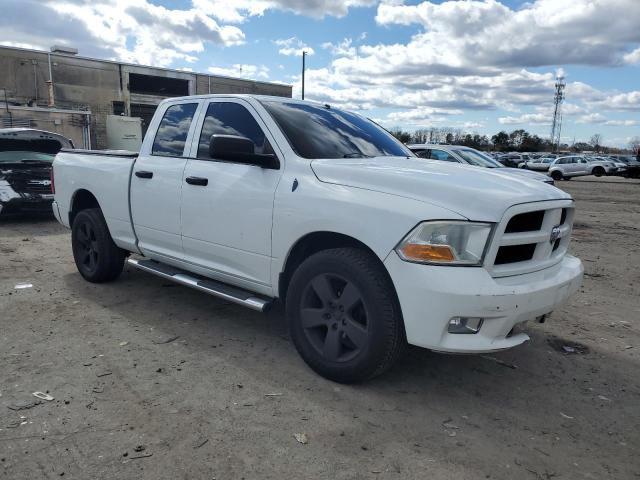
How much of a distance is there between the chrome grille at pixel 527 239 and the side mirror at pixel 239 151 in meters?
1.65

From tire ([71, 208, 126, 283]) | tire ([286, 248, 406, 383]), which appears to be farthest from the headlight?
tire ([71, 208, 126, 283])

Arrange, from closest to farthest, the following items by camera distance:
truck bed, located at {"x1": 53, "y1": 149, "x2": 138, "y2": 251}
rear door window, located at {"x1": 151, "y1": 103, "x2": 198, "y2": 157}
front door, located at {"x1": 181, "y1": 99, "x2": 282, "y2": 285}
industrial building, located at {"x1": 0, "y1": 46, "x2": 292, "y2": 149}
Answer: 1. front door, located at {"x1": 181, "y1": 99, "x2": 282, "y2": 285}
2. rear door window, located at {"x1": 151, "y1": 103, "x2": 198, "y2": 157}
3. truck bed, located at {"x1": 53, "y1": 149, "x2": 138, "y2": 251}
4. industrial building, located at {"x1": 0, "y1": 46, "x2": 292, "y2": 149}

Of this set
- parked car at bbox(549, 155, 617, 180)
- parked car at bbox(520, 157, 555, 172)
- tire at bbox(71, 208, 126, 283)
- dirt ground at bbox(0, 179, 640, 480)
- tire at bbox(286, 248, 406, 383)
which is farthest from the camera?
parked car at bbox(520, 157, 555, 172)

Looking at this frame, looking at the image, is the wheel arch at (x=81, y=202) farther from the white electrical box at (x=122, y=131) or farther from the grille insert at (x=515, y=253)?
the white electrical box at (x=122, y=131)

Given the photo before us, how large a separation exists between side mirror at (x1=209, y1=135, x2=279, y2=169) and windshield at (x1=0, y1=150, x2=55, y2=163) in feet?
25.3

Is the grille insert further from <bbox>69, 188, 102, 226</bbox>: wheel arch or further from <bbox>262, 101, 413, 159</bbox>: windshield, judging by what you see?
<bbox>69, 188, 102, 226</bbox>: wheel arch

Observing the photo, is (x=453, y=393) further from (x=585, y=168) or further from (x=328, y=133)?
(x=585, y=168)

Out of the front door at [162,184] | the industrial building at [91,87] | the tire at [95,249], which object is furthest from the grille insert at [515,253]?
the industrial building at [91,87]

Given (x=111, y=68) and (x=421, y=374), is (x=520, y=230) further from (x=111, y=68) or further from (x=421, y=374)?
(x=111, y=68)

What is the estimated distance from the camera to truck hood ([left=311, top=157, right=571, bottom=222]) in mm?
2965

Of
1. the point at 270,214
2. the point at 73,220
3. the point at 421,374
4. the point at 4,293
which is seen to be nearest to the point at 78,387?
the point at 270,214

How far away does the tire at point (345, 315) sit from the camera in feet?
10.2

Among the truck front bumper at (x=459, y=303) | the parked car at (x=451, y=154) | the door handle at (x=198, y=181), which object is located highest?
the parked car at (x=451, y=154)

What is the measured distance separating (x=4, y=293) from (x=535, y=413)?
16.9 ft
